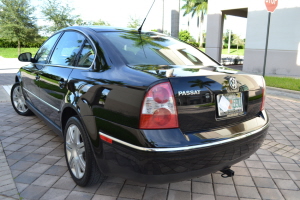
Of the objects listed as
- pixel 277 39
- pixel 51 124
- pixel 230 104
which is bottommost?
pixel 51 124

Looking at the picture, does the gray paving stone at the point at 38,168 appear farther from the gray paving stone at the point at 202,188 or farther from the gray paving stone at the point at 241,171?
the gray paving stone at the point at 241,171

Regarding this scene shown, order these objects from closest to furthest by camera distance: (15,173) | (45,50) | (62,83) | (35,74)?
(62,83) < (15,173) < (35,74) < (45,50)

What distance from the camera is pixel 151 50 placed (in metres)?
2.71

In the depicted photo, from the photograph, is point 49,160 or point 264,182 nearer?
point 264,182

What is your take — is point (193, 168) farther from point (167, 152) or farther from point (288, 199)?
point (288, 199)

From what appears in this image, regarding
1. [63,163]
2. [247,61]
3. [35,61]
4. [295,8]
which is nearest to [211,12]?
[247,61]

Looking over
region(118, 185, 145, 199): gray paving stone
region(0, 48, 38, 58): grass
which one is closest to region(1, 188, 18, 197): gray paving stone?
region(118, 185, 145, 199): gray paving stone

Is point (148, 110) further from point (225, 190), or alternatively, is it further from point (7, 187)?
point (7, 187)

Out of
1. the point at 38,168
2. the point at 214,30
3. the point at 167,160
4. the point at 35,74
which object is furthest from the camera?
the point at 214,30

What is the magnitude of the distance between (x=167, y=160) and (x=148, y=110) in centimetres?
37

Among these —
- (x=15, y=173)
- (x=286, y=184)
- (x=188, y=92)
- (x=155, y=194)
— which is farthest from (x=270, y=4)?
(x=15, y=173)

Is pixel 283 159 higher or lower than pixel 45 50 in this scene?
lower

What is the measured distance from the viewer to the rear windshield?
251 centimetres

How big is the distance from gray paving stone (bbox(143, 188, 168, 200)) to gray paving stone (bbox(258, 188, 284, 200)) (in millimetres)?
940
